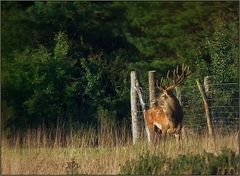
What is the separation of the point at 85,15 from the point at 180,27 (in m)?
3.15

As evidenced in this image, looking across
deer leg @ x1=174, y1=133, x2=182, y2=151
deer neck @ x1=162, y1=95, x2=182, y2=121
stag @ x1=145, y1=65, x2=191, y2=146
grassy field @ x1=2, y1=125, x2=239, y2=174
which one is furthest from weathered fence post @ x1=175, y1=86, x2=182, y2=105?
grassy field @ x1=2, y1=125, x2=239, y2=174

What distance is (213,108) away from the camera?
51.8ft

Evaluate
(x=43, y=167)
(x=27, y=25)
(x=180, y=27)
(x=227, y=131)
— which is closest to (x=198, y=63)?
(x=180, y=27)

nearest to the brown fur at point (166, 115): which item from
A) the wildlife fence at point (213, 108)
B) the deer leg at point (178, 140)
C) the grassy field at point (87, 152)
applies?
the deer leg at point (178, 140)

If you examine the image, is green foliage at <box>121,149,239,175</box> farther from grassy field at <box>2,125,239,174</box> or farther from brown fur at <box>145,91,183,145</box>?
brown fur at <box>145,91,183,145</box>

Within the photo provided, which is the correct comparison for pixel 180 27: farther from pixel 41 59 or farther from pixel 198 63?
pixel 41 59

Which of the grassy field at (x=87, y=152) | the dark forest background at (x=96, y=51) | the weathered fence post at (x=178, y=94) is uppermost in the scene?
the dark forest background at (x=96, y=51)

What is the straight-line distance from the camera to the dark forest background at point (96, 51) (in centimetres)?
2320

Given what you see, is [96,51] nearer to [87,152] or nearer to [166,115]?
[166,115]

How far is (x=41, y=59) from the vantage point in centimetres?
2358

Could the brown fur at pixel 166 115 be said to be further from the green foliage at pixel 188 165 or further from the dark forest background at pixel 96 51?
the dark forest background at pixel 96 51

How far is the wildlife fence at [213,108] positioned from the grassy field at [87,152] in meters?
0.67

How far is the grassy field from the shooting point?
12859 mm

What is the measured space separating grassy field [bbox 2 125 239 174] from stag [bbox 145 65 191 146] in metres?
0.67
